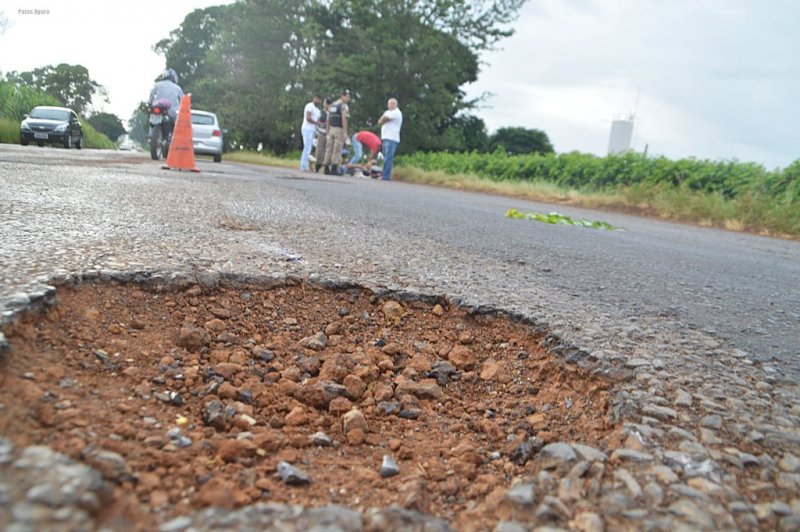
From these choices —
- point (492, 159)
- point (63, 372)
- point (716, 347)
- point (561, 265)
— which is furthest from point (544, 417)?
point (492, 159)

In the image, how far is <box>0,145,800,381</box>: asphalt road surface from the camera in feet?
6.10

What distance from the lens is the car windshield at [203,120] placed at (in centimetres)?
1792

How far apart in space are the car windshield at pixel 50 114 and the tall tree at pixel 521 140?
22958 mm

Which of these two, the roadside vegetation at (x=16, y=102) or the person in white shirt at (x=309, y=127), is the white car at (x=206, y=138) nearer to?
the person in white shirt at (x=309, y=127)

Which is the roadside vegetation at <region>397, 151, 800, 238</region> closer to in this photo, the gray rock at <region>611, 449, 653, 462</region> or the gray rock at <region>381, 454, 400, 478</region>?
the gray rock at <region>611, 449, 653, 462</region>

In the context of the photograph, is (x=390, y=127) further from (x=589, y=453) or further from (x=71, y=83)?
(x=71, y=83)

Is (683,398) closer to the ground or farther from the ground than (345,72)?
closer to the ground

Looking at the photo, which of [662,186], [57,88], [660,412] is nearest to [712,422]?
[660,412]

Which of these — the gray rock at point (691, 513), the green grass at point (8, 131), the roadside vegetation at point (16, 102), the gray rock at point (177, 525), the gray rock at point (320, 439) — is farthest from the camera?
the roadside vegetation at point (16, 102)

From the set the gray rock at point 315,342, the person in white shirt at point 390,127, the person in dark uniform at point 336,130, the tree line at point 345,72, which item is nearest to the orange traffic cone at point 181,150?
the person in dark uniform at point 336,130

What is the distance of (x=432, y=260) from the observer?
2.77 meters

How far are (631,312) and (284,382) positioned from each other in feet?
4.57

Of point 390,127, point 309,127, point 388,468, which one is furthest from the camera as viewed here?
point 309,127

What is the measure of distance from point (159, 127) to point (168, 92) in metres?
0.72
